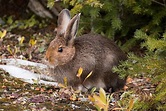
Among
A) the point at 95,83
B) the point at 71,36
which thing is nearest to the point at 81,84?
the point at 95,83

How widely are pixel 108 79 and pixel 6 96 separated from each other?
1283 mm

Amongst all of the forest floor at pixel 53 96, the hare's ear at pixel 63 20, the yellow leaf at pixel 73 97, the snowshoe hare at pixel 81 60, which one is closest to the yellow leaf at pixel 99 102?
the forest floor at pixel 53 96

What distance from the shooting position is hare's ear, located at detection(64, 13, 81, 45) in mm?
5504

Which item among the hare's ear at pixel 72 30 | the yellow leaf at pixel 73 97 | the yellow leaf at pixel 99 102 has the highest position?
the hare's ear at pixel 72 30

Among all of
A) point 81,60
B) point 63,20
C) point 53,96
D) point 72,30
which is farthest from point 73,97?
point 63,20

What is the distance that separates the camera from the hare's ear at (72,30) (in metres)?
5.50

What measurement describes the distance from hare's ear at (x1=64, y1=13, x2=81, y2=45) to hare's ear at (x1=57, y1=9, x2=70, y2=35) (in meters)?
0.21

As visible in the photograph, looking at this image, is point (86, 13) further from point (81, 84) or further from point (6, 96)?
point (6, 96)

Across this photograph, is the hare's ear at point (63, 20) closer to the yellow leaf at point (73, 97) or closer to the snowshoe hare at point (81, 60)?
the snowshoe hare at point (81, 60)

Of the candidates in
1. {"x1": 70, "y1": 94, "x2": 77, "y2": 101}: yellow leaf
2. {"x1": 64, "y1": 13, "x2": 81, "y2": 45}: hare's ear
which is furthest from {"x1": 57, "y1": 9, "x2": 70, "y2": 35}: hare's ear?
{"x1": 70, "y1": 94, "x2": 77, "y2": 101}: yellow leaf

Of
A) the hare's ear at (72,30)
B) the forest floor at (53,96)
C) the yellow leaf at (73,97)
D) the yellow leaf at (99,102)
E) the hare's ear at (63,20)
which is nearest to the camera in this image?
the yellow leaf at (99,102)

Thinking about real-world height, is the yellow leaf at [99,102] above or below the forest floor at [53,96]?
above

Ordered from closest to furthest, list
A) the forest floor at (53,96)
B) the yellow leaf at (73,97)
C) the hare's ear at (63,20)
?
the forest floor at (53,96), the yellow leaf at (73,97), the hare's ear at (63,20)

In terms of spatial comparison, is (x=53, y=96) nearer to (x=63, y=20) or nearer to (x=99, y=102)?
(x=63, y=20)
